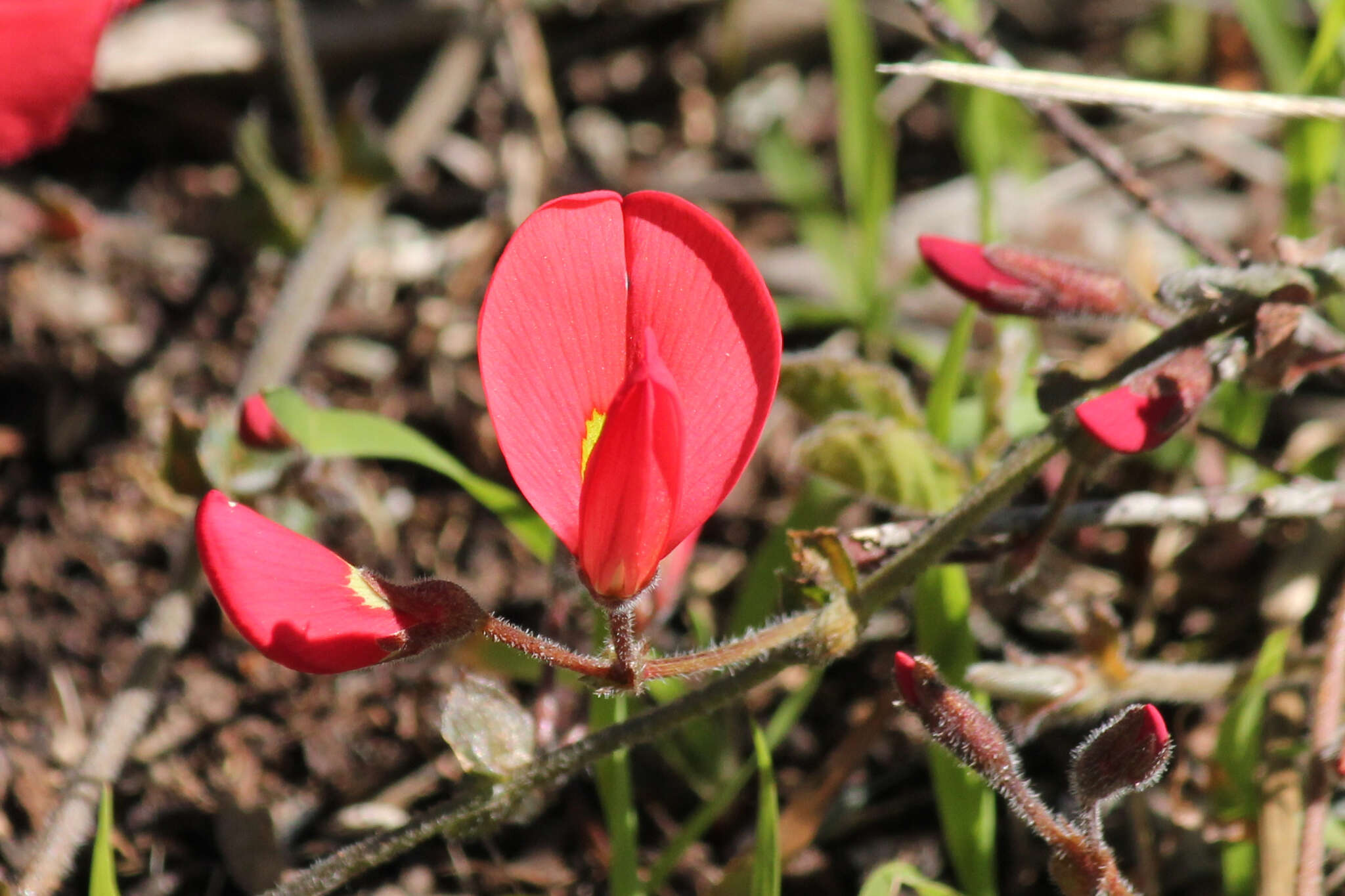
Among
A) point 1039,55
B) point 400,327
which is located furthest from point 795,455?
point 1039,55

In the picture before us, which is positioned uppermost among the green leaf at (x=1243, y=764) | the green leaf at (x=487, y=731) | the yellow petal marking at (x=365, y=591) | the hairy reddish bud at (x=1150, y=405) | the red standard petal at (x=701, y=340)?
the red standard petal at (x=701, y=340)

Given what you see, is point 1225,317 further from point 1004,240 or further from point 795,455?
point 1004,240

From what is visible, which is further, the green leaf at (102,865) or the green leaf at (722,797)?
the green leaf at (722,797)

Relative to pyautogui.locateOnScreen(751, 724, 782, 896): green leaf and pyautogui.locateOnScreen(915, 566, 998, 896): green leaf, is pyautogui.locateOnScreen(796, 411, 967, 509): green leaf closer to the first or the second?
pyautogui.locateOnScreen(915, 566, 998, 896): green leaf

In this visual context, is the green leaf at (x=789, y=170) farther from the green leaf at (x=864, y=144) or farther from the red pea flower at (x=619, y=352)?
the red pea flower at (x=619, y=352)

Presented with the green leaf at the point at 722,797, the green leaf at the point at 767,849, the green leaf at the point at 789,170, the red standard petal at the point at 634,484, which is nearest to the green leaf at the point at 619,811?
the green leaf at the point at 722,797

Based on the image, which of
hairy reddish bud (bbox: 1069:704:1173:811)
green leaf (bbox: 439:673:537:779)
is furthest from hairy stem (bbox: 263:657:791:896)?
hairy reddish bud (bbox: 1069:704:1173:811)

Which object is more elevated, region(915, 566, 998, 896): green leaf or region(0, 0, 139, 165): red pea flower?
region(0, 0, 139, 165): red pea flower
